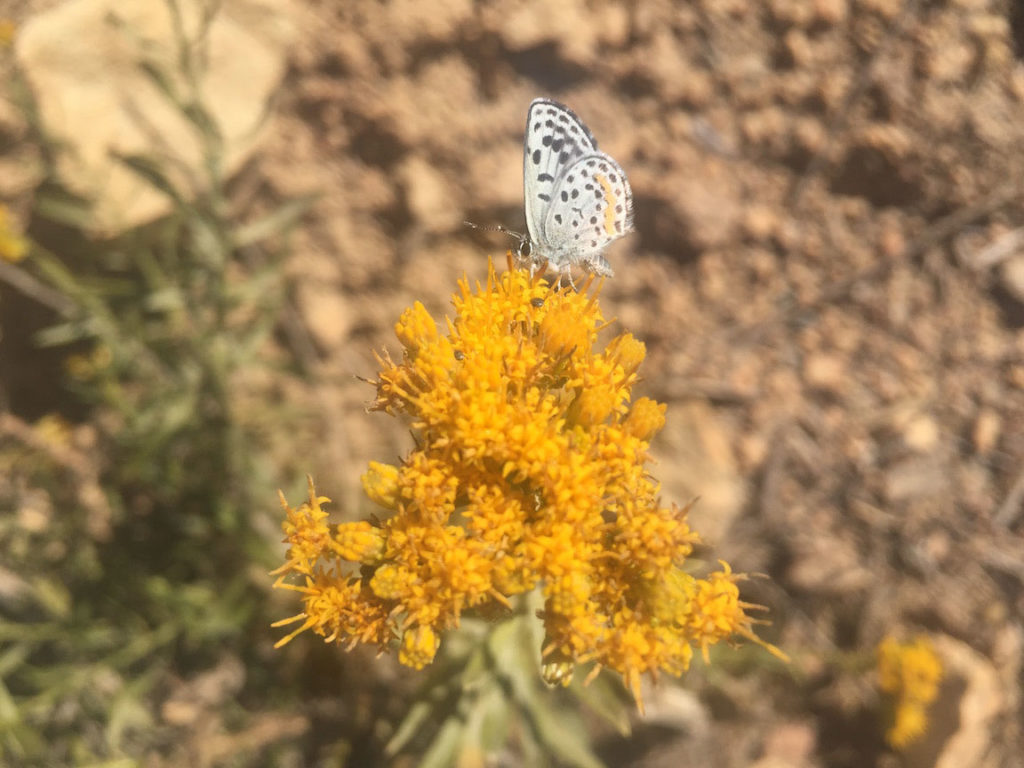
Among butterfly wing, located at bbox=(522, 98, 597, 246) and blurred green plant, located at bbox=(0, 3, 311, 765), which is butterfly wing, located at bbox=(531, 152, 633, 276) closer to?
butterfly wing, located at bbox=(522, 98, 597, 246)

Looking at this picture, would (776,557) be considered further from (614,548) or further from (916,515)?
(614,548)

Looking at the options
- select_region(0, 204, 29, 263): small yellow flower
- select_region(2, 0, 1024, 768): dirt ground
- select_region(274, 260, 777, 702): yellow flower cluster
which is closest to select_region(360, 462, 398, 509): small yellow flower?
select_region(274, 260, 777, 702): yellow flower cluster

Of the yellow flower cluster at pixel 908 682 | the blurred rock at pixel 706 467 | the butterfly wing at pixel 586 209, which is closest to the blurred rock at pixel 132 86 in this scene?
the butterfly wing at pixel 586 209

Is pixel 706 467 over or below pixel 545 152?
below

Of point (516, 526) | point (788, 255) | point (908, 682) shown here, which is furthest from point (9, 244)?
point (908, 682)

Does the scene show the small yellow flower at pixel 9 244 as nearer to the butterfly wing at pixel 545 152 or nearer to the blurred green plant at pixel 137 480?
the blurred green plant at pixel 137 480

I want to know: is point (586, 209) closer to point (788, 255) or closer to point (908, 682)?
point (788, 255)
